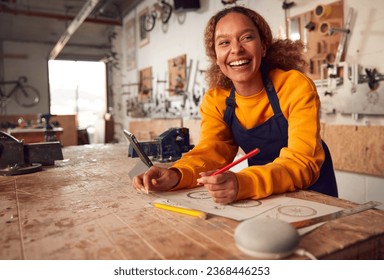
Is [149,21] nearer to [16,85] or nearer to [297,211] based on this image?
[16,85]

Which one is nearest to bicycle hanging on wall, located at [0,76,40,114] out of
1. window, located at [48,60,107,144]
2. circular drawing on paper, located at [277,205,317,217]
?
window, located at [48,60,107,144]

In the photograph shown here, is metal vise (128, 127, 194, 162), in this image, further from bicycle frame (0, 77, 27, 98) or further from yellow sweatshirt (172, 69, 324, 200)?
bicycle frame (0, 77, 27, 98)

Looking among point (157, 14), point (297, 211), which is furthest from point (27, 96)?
point (297, 211)

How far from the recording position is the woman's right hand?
47.0 inches

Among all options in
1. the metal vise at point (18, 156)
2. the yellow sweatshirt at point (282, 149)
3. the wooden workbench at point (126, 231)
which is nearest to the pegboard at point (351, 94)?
the yellow sweatshirt at point (282, 149)

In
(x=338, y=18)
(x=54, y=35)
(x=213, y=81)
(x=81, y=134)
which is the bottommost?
(x=81, y=134)

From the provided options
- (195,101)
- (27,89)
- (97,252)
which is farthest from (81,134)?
(97,252)

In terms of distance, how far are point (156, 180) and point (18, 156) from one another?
3.10 ft

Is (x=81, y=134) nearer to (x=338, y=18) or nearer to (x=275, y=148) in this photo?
(x=338, y=18)

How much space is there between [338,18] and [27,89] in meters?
8.69

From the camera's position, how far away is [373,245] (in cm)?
75

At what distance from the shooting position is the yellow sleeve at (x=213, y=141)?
1420 millimetres

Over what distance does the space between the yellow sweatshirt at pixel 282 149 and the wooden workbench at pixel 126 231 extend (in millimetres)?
118

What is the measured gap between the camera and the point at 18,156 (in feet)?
5.68
